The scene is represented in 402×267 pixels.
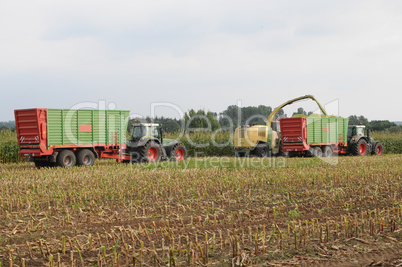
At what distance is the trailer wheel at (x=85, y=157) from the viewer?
17531 millimetres

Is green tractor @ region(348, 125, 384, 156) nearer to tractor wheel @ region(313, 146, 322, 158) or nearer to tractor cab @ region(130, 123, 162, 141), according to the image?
tractor wheel @ region(313, 146, 322, 158)

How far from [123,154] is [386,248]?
14.7m

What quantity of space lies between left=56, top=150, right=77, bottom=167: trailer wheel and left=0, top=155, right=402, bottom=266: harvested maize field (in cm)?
302

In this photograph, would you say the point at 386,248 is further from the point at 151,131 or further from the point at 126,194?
the point at 151,131

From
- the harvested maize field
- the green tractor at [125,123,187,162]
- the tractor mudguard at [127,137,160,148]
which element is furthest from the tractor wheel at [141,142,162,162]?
the harvested maize field

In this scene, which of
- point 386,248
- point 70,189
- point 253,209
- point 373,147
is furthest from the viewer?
point 373,147

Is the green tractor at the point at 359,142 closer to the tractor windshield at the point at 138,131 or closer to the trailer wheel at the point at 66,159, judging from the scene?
the tractor windshield at the point at 138,131

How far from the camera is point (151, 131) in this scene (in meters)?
19.3

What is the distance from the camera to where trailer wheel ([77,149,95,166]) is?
57.5 feet

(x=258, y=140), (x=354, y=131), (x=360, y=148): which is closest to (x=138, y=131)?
(x=258, y=140)


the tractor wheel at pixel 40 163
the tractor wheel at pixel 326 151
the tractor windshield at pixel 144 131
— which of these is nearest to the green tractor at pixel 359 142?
the tractor wheel at pixel 326 151

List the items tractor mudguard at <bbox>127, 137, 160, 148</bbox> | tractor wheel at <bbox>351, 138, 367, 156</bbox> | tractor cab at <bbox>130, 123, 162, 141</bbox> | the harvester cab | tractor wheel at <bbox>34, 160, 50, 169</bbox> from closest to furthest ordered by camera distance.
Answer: tractor wheel at <bbox>34, 160, 50, 169</bbox> < tractor mudguard at <bbox>127, 137, 160, 148</bbox> < tractor cab at <bbox>130, 123, 162, 141</bbox> < the harvester cab < tractor wheel at <bbox>351, 138, 367, 156</bbox>

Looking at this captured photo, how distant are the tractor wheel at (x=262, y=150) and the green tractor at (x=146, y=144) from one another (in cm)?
532

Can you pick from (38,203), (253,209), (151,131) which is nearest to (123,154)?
(151,131)
